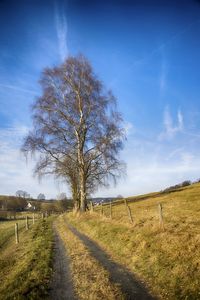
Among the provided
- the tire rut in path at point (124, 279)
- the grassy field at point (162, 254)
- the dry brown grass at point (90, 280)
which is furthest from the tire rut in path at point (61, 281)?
the grassy field at point (162, 254)

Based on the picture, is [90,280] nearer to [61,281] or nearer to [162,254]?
[61,281]

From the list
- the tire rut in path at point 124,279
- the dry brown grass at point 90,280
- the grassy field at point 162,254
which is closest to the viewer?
the tire rut in path at point 124,279

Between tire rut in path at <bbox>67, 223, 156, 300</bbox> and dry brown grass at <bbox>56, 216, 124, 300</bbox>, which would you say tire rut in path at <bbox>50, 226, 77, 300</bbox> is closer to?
dry brown grass at <bbox>56, 216, 124, 300</bbox>

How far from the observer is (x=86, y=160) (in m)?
31.9

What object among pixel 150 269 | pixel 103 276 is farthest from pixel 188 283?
pixel 103 276

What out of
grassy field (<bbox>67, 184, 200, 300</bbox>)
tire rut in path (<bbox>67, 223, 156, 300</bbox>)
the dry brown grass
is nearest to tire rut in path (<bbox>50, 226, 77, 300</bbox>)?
the dry brown grass

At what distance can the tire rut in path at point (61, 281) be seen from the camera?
8486 mm

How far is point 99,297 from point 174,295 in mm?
2013

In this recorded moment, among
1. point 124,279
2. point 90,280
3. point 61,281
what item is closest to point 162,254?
point 124,279

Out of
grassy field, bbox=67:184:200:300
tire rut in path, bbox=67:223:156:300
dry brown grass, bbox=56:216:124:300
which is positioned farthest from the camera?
grassy field, bbox=67:184:200:300

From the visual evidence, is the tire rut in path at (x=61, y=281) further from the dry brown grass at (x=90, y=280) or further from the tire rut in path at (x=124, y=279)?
the tire rut in path at (x=124, y=279)

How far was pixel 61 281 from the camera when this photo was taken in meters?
9.88

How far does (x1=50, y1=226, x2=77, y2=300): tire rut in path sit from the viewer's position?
334 inches

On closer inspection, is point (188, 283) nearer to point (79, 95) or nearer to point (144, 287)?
point (144, 287)
